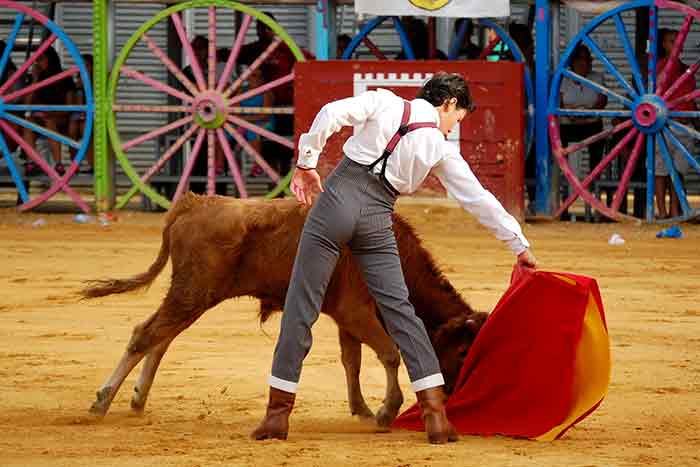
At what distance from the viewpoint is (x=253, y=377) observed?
25.6ft

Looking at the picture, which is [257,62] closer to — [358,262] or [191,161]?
[191,161]

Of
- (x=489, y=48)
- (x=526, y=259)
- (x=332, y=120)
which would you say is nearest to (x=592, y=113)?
(x=489, y=48)

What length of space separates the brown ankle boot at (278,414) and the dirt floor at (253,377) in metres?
0.07

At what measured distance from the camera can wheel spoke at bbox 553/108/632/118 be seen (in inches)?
602

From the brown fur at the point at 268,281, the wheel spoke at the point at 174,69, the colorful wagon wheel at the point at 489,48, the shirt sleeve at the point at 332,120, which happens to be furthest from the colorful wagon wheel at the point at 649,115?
the shirt sleeve at the point at 332,120

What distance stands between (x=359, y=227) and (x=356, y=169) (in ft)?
0.77

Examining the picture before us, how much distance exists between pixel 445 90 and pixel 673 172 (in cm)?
975

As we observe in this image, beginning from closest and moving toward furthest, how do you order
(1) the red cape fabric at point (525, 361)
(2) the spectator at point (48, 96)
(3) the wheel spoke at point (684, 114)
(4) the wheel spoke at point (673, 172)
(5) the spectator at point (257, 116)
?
(1) the red cape fabric at point (525, 361) → (3) the wheel spoke at point (684, 114) → (4) the wheel spoke at point (673, 172) → (5) the spectator at point (257, 116) → (2) the spectator at point (48, 96)

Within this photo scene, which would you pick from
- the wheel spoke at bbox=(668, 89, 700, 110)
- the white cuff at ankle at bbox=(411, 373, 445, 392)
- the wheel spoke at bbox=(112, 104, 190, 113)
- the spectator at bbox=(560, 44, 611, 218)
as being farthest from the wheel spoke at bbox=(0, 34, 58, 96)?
the white cuff at ankle at bbox=(411, 373, 445, 392)

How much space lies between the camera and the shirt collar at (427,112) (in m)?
5.91

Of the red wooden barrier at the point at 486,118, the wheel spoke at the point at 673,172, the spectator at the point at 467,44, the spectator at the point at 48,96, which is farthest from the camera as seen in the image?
the spectator at the point at 48,96

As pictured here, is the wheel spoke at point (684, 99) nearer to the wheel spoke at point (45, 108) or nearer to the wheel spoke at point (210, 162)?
A: the wheel spoke at point (210, 162)

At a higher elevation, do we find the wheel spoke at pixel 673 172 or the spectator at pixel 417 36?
the spectator at pixel 417 36

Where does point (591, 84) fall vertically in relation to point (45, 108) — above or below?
above
